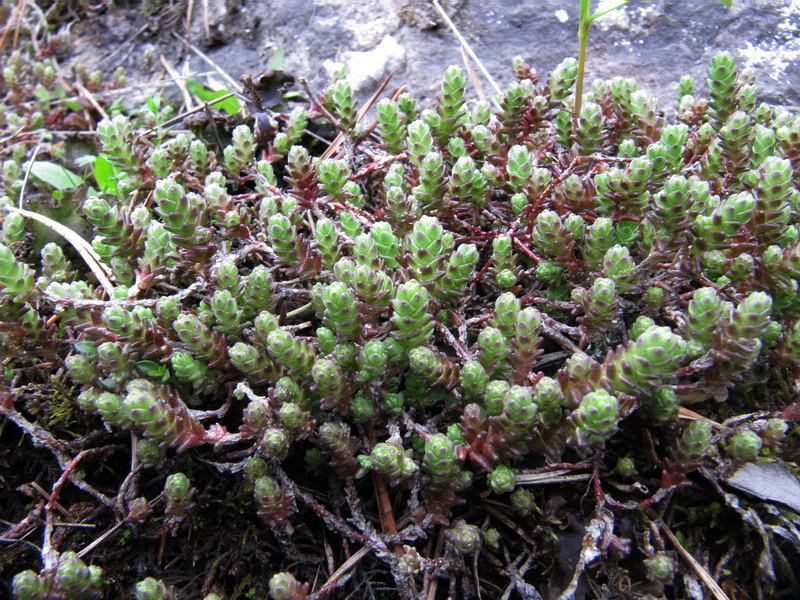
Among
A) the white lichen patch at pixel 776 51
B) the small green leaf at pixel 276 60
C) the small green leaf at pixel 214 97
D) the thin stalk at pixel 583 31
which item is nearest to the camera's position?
the thin stalk at pixel 583 31

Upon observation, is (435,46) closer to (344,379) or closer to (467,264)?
(467,264)

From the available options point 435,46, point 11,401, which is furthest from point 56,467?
point 435,46

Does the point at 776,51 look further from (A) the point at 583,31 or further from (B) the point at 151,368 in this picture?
(B) the point at 151,368

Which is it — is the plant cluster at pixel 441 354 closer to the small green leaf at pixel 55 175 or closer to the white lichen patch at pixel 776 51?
the small green leaf at pixel 55 175

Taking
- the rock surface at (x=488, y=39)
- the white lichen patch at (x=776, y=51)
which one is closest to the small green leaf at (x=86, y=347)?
the rock surface at (x=488, y=39)

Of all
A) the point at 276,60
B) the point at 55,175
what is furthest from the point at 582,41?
the point at 55,175

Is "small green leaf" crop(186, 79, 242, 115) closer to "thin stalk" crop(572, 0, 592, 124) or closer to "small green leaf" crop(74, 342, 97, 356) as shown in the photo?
"small green leaf" crop(74, 342, 97, 356)
